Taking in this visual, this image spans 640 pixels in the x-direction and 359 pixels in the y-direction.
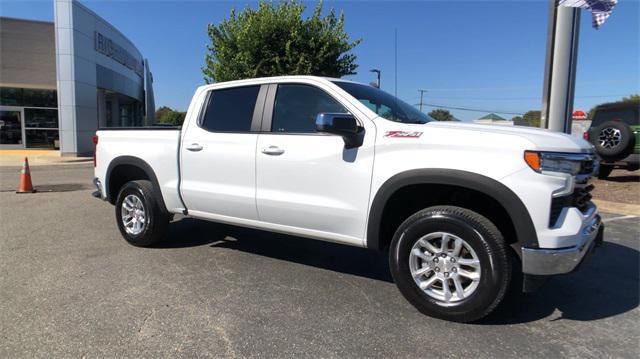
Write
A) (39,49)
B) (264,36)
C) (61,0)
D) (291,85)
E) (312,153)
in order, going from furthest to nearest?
1. (39,49)
2. (61,0)
3. (264,36)
4. (291,85)
5. (312,153)

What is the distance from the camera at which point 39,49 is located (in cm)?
2217

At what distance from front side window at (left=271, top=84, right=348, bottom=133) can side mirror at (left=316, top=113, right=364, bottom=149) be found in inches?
15.2

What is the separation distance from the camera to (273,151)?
166 inches

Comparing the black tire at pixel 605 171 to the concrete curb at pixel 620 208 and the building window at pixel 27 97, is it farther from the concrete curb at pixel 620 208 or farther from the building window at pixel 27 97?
the building window at pixel 27 97

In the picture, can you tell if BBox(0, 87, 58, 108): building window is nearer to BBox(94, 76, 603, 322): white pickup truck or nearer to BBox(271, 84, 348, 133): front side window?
BBox(94, 76, 603, 322): white pickup truck

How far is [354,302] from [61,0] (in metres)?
20.7

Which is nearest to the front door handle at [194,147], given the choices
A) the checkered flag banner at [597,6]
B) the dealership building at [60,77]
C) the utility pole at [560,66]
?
the utility pole at [560,66]

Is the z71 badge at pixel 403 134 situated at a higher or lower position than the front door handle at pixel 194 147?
higher

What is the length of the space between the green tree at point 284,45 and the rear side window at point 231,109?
8525mm

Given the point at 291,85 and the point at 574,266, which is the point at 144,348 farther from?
the point at 574,266

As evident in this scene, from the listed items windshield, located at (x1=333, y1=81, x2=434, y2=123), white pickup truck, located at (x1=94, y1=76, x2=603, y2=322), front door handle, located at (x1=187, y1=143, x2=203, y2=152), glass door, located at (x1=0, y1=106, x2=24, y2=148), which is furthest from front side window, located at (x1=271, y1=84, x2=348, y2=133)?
glass door, located at (x1=0, y1=106, x2=24, y2=148)

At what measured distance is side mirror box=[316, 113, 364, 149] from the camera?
11.7 feet

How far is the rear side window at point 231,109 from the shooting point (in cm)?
463

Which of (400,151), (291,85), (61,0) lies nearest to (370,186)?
(400,151)
